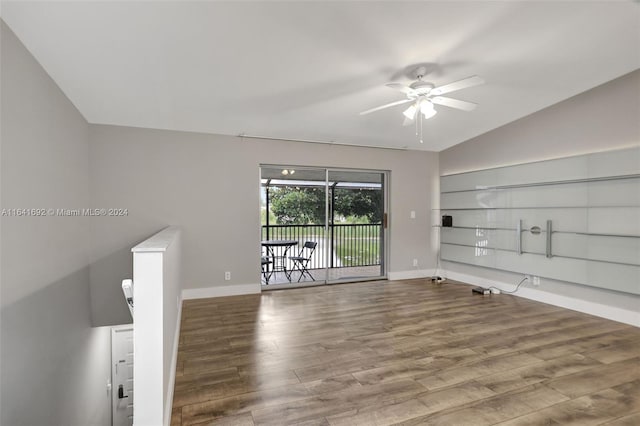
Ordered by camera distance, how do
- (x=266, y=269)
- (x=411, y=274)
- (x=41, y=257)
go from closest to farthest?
(x=41, y=257) → (x=266, y=269) → (x=411, y=274)

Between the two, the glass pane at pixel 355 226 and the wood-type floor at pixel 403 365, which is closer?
the wood-type floor at pixel 403 365

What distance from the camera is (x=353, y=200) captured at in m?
5.53

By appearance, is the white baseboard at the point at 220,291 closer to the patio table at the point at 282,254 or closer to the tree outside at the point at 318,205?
the patio table at the point at 282,254

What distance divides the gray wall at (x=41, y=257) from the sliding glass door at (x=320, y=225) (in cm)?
236

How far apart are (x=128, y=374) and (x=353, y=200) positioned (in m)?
4.36

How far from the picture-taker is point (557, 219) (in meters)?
4.15

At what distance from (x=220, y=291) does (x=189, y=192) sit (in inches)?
57.9

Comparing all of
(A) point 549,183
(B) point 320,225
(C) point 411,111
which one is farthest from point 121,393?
(A) point 549,183

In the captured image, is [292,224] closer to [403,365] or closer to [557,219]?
[403,365]

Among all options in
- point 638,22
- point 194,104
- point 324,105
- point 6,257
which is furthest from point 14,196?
point 638,22

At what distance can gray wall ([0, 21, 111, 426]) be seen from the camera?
201 cm

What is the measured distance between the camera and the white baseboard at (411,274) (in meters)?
5.60

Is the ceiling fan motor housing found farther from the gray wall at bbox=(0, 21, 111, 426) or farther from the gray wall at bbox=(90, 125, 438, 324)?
the gray wall at bbox=(0, 21, 111, 426)

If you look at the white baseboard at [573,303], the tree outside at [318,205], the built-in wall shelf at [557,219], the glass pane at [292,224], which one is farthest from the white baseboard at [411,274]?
Result: the glass pane at [292,224]
